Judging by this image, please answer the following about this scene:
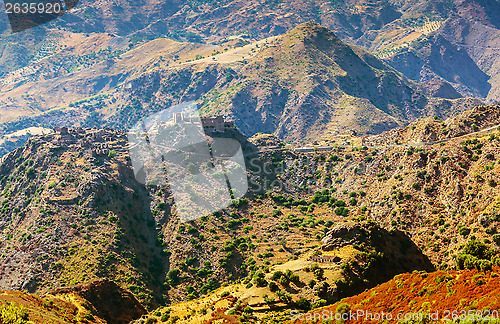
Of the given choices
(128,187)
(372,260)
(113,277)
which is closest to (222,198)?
(128,187)

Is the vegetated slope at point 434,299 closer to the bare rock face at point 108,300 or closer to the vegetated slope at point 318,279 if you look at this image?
the vegetated slope at point 318,279

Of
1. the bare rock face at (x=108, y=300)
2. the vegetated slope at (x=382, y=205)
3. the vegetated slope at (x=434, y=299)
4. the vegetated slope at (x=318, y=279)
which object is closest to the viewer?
the vegetated slope at (x=434, y=299)

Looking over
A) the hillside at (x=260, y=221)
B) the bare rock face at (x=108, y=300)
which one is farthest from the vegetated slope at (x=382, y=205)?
the bare rock face at (x=108, y=300)

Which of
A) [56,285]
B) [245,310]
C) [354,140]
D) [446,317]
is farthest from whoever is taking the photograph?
[354,140]

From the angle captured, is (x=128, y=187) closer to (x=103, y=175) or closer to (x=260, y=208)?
(x=103, y=175)

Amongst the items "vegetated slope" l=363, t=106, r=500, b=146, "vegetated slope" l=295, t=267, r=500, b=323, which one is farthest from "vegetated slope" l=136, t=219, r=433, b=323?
"vegetated slope" l=363, t=106, r=500, b=146

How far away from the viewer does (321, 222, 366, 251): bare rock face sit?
81625 mm

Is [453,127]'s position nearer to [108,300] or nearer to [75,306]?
[108,300]

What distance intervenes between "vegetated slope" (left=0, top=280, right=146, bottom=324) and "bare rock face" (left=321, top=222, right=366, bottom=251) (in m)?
35.7

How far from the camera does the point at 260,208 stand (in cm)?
13000

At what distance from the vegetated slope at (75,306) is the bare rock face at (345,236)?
35.7 metres

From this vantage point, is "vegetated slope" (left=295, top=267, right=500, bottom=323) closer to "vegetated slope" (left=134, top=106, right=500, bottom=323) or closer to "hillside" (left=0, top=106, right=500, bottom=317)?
"vegetated slope" (left=134, top=106, right=500, bottom=323)

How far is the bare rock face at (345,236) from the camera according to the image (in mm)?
81625

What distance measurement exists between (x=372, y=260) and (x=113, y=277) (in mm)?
53576
